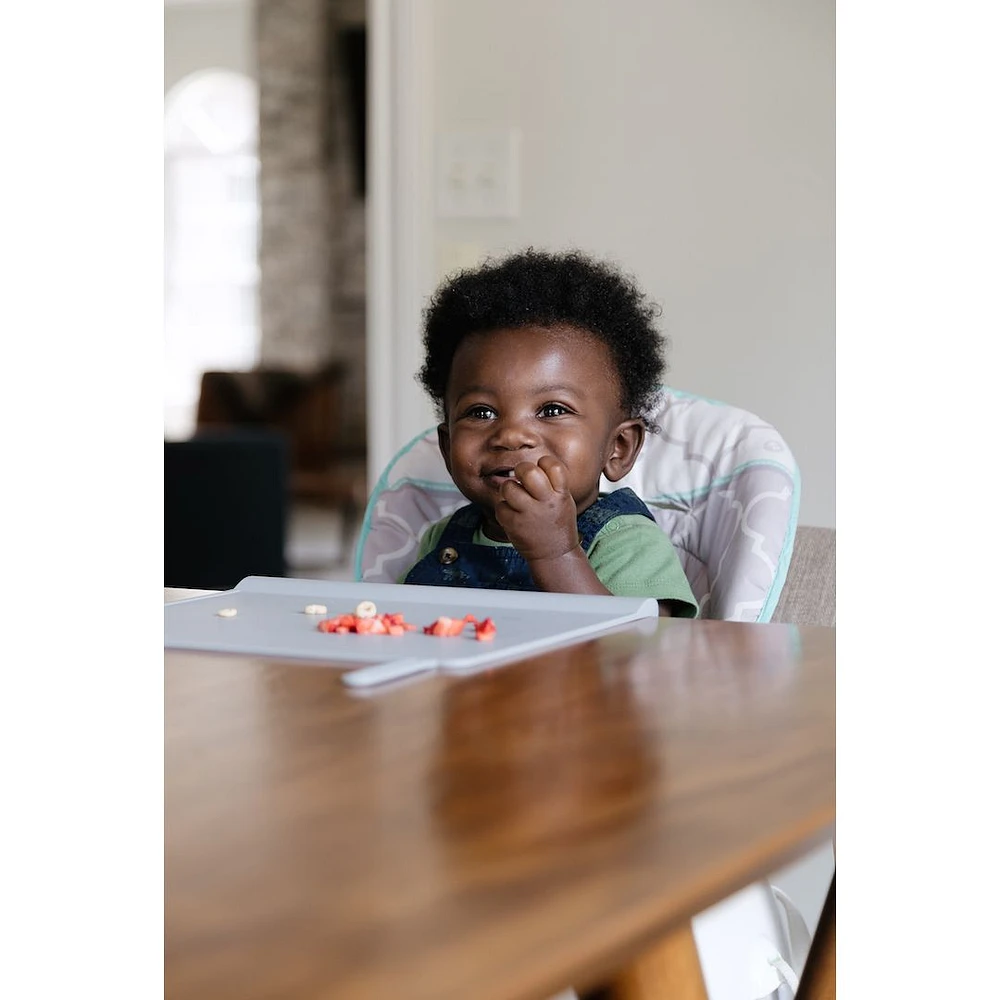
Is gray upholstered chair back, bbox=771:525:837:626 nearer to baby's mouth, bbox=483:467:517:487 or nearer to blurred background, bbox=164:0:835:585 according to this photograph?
baby's mouth, bbox=483:467:517:487

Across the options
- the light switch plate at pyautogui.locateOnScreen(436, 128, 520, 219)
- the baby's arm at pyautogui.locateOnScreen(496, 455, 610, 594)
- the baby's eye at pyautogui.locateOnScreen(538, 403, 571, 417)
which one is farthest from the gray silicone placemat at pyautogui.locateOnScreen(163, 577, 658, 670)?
the light switch plate at pyautogui.locateOnScreen(436, 128, 520, 219)

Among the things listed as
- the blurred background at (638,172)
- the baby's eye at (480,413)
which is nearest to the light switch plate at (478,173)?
the blurred background at (638,172)

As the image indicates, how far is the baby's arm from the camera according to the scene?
122cm

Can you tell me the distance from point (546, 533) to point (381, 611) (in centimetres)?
45

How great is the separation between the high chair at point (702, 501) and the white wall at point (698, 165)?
63cm

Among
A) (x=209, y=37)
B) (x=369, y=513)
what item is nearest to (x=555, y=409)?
(x=369, y=513)

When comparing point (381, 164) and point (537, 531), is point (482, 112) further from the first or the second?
point (537, 531)

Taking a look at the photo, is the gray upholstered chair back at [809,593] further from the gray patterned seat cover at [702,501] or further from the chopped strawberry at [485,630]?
the chopped strawberry at [485,630]

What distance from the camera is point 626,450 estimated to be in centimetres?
149

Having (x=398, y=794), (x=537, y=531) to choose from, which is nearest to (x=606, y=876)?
(x=398, y=794)

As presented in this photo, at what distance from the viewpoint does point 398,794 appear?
41 centimetres
